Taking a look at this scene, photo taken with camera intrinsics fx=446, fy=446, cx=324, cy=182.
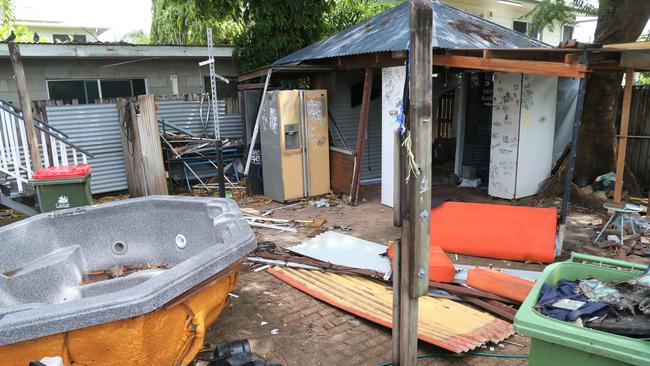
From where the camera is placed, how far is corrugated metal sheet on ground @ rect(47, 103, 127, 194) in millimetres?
8969

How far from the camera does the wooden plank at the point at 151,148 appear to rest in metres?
8.62

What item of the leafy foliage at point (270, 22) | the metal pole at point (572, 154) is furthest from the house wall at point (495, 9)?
the metal pole at point (572, 154)

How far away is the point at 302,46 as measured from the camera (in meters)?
11.3

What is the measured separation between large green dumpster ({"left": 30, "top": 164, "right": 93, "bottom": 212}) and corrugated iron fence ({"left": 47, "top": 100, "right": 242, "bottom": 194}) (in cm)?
332

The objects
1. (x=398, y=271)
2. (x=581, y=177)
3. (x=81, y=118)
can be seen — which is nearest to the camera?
(x=398, y=271)

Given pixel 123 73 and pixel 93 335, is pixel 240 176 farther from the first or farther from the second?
pixel 93 335

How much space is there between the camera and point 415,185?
2.70 meters

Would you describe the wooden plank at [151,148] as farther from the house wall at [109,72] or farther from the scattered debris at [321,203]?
the scattered debris at [321,203]

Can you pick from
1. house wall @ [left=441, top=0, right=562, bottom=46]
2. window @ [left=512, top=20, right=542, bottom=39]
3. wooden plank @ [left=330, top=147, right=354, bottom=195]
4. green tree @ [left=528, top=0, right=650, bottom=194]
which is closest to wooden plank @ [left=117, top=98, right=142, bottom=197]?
wooden plank @ [left=330, top=147, right=354, bottom=195]

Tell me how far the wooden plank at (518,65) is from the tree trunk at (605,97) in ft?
10.1

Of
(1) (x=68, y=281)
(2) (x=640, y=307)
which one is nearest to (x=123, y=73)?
(1) (x=68, y=281)

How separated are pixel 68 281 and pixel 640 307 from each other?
15.5 ft

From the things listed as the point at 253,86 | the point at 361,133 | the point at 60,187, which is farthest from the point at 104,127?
the point at 361,133

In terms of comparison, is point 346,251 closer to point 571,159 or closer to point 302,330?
point 302,330
